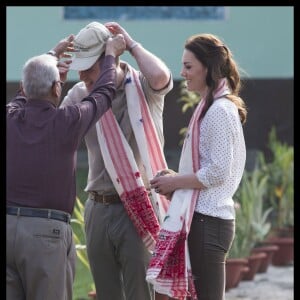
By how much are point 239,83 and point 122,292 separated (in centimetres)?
128

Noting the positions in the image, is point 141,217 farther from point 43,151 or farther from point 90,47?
point 90,47

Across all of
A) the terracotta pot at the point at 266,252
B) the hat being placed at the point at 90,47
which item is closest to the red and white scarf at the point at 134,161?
the hat being placed at the point at 90,47

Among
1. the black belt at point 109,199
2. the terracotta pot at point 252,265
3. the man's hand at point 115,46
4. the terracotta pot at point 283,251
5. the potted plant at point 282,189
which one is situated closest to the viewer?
the man's hand at point 115,46

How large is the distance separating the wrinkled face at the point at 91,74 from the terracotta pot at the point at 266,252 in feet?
16.0

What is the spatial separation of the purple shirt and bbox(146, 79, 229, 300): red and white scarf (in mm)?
486

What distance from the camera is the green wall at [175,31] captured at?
51.4 feet

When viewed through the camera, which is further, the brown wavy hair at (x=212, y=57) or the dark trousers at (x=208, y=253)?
the brown wavy hair at (x=212, y=57)

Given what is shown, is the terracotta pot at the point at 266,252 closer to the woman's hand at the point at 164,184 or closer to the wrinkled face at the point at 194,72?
the woman's hand at the point at 164,184

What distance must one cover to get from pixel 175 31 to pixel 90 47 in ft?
37.2

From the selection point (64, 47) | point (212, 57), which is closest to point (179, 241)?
point (212, 57)

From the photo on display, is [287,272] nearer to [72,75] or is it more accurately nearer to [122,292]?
[122,292]

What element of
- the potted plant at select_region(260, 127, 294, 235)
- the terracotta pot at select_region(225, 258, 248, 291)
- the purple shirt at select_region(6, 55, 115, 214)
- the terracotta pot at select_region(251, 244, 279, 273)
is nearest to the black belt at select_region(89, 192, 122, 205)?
the purple shirt at select_region(6, 55, 115, 214)

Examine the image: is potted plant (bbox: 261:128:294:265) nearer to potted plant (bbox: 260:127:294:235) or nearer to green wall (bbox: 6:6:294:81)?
potted plant (bbox: 260:127:294:235)

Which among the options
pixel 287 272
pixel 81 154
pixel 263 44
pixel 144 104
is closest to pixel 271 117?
pixel 263 44
